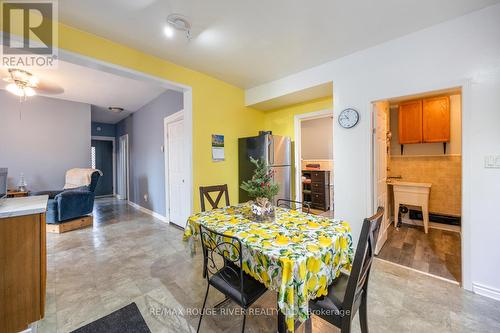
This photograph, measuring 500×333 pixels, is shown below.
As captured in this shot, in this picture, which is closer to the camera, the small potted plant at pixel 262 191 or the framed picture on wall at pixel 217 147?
the small potted plant at pixel 262 191

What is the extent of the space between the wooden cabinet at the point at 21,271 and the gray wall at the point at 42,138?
163 inches

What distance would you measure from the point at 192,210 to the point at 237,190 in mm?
988

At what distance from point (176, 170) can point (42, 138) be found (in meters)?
3.20

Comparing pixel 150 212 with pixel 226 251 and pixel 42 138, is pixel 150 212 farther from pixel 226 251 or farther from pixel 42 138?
pixel 226 251

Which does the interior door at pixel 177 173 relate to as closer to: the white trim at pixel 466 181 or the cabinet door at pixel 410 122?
the white trim at pixel 466 181

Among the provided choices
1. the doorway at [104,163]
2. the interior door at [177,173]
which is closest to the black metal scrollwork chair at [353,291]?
the interior door at [177,173]

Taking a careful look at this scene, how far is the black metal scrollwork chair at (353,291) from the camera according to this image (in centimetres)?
100

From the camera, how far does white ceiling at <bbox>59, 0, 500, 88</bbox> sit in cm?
176

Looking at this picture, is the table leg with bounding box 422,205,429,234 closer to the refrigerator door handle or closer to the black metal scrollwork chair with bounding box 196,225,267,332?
the refrigerator door handle

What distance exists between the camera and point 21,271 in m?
1.42

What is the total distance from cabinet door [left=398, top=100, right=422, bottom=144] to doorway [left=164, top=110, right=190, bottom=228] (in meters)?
4.13

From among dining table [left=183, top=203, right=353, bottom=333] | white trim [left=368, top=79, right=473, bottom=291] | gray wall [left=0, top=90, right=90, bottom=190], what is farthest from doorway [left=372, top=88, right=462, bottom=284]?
gray wall [left=0, top=90, right=90, bottom=190]

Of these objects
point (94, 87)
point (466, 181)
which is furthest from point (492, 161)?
point (94, 87)

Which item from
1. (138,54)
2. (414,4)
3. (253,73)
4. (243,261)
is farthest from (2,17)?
(414,4)
